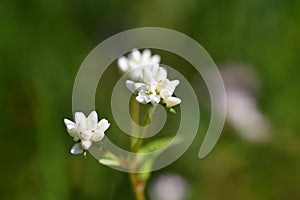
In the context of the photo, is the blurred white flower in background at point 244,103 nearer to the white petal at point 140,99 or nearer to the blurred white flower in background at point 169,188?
the blurred white flower in background at point 169,188

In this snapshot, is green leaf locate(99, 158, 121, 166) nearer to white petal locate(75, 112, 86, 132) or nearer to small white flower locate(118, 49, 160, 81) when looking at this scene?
white petal locate(75, 112, 86, 132)

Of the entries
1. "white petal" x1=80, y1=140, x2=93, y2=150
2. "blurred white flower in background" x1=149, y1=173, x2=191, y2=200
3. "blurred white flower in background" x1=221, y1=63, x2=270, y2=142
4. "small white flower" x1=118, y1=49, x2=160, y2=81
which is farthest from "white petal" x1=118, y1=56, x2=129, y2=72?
"blurred white flower in background" x1=221, y1=63, x2=270, y2=142

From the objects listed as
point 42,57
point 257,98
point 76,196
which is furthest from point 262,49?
point 76,196

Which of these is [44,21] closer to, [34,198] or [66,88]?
[66,88]

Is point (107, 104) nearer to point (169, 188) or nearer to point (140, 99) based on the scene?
point (169, 188)

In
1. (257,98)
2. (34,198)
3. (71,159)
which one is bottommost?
(34,198)


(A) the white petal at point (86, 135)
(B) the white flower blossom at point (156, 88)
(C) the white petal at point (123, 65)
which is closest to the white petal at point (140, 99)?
(B) the white flower blossom at point (156, 88)
